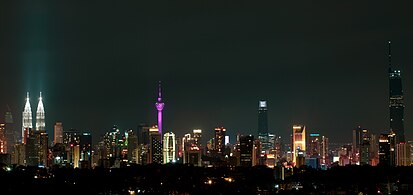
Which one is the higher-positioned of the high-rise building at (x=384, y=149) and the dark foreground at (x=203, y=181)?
the high-rise building at (x=384, y=149)

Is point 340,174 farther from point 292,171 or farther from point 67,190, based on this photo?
point 67,190

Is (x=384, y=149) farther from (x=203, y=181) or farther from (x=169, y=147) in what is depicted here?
(x=203, y=181)

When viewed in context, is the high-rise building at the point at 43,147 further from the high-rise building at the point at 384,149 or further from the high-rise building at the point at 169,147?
the high-rise building at the point at 384,149

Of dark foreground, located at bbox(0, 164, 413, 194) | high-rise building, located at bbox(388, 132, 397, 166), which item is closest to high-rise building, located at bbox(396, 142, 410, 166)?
high-rise building, located at bbox(388, 132, 397, 166)

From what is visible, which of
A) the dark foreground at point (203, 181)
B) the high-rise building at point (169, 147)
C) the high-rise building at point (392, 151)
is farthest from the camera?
the high-rise building at point (169, 147)

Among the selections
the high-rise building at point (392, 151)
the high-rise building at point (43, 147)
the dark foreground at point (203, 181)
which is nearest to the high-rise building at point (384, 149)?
the high-rise building at point (392, 151)

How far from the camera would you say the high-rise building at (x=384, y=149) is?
51.5 m

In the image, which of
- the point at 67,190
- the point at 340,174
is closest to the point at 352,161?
the point at 340,174

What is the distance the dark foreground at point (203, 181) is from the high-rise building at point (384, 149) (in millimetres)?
12697

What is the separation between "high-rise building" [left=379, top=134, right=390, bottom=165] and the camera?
169 feet

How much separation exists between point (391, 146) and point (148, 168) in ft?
76.1

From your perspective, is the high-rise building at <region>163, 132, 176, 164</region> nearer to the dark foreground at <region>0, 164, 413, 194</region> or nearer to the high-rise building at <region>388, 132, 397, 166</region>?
the high-rise building at <region>388, 132, 397, 166</region>

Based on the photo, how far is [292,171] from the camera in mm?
42438

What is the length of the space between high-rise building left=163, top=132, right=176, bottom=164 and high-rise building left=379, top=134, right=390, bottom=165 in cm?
1473
